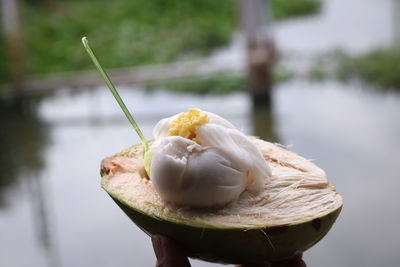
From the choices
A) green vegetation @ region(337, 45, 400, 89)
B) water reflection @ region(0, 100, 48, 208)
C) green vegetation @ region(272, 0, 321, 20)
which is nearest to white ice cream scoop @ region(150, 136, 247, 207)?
water reflection @ region(0, 100, 48, 208)

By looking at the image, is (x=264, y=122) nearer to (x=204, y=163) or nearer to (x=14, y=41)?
(x=14, y=41)

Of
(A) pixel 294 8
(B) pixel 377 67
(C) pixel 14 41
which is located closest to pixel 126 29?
(C) pixel 14 41

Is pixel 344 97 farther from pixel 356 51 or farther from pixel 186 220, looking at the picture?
pixel 186 220

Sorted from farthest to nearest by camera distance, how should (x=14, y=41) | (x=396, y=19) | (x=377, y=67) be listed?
(x=14, y=41) → (x=396, y=19) → (x=377, y=67)

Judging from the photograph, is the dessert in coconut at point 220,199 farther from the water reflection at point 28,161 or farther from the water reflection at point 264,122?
the water reflection at point 264,122

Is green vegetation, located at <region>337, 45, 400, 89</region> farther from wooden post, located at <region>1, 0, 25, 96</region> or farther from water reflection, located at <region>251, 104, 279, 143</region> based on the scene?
wooden post, located at <region>1, 0, 25, 96</region>

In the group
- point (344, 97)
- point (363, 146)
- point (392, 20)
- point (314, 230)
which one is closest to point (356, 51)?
point (392, 20)
